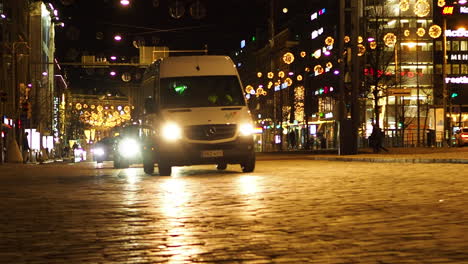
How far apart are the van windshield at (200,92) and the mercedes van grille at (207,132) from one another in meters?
0.70

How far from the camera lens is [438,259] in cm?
732

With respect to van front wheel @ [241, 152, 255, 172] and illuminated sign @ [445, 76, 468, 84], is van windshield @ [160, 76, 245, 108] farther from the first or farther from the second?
illuminated sign @ [445, 76, 468, 84]

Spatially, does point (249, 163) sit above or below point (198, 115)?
below

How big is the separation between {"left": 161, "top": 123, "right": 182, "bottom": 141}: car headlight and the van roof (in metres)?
1.58

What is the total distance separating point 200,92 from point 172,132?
1.37 m

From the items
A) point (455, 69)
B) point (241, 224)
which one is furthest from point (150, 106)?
point (455, 69)

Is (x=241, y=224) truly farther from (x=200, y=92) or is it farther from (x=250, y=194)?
(x=200, y=92)

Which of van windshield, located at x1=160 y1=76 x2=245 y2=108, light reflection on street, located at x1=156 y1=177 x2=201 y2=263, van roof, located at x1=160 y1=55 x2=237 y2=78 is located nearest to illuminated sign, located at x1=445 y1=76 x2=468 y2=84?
van roof, located at x1=160 y1=55 x2=237 y2=78

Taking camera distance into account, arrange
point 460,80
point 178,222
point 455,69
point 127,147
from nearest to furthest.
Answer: point 178,222 < point 127,147 < point 460,80 < point 455,69

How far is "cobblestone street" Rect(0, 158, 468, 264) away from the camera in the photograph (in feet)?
25.8

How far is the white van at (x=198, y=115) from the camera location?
864 inches

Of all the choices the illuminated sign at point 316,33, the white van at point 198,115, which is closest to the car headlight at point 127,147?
the white van at point 198,115

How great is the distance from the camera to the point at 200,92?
2256 centimetres

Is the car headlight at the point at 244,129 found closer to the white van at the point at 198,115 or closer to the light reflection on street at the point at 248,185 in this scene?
the white van at the point at 198,115
